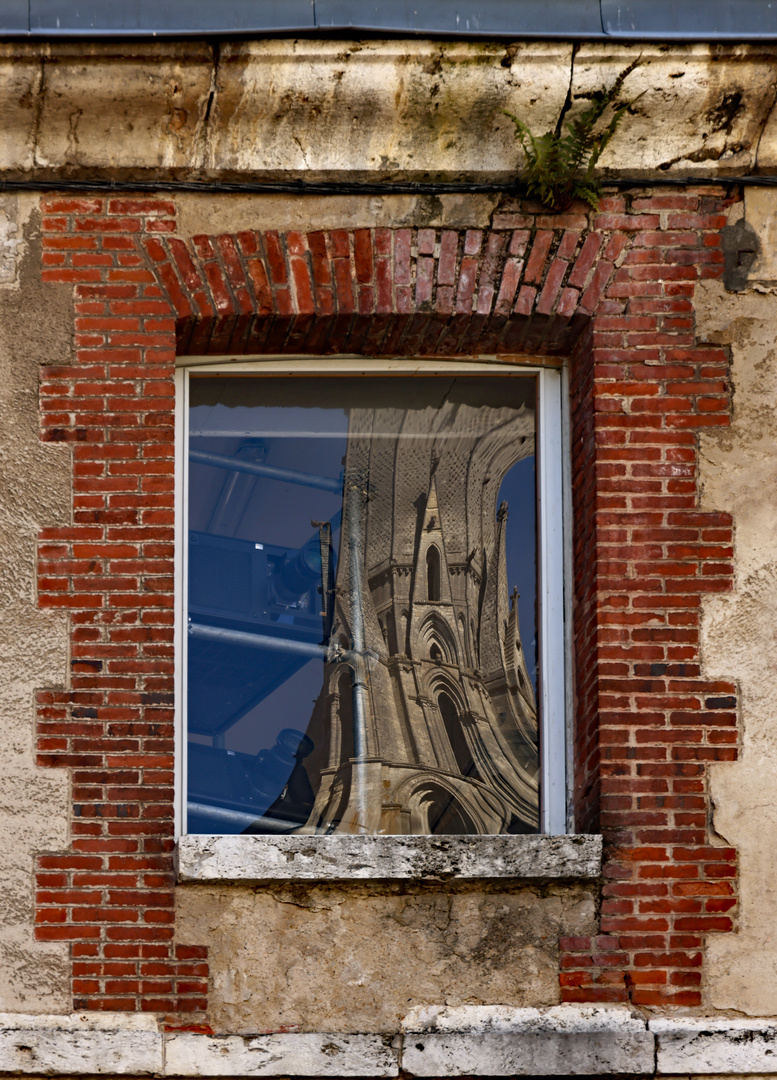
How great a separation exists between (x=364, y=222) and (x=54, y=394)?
1320 millimetres

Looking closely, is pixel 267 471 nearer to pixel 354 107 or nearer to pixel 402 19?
pixel 354 107

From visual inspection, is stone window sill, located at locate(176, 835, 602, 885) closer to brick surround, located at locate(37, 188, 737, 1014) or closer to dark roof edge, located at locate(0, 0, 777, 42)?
brick surround, located at locate(37, 188, 737, 1014)

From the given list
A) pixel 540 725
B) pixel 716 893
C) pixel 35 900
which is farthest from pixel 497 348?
pixel 35 900

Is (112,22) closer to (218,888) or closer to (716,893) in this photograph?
(218,888)

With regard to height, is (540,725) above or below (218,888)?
above

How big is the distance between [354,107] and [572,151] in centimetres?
82

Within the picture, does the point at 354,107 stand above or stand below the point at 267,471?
above

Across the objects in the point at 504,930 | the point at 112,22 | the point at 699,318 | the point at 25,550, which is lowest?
the point at 504,930

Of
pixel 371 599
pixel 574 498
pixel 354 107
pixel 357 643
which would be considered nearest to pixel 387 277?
pixel 354 107

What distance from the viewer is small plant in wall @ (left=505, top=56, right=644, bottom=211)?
471 cm

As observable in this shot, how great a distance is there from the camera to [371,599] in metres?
5.00

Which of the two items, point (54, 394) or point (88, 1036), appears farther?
point (54, 394)

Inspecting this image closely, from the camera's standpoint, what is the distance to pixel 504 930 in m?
4.46

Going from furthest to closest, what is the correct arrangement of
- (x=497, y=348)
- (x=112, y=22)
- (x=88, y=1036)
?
(x=497, y=348) < (x=112, y=22) < (x=88, y=1036)
